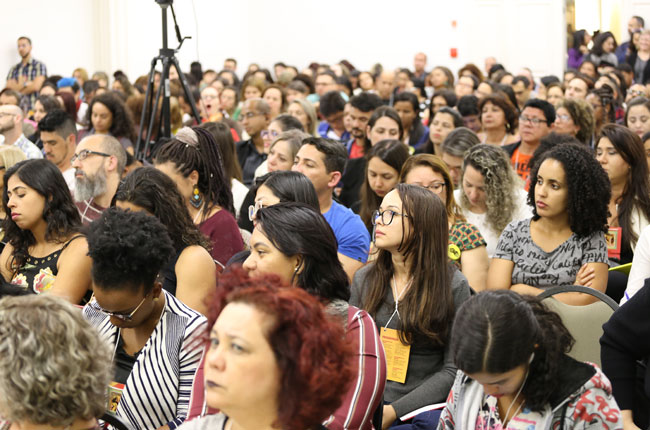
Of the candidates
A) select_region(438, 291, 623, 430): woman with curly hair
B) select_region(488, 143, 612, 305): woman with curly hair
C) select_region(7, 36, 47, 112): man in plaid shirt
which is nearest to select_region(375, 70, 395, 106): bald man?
select_region(7, 36, 47, 112): man in plaid shirt

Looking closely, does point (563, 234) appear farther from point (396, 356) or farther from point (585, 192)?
point (396, 356)

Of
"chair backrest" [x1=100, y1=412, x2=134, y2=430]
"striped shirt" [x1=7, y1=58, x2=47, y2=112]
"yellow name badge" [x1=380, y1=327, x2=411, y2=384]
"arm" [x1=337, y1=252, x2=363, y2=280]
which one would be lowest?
"yellow name badge" [x1=380, y1=327, x2=411, y2=384]

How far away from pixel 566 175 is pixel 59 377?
2404 millimetres

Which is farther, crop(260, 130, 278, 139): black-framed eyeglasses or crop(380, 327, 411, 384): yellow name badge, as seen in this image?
crop(260, 130, 278, 139): black-framed eyeglasses

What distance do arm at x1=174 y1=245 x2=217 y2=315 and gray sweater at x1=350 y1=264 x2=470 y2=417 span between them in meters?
0.63

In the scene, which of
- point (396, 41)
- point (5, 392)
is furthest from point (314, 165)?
point (396, 41)

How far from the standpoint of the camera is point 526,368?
2008 millimetres

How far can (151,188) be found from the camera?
318 centimetres

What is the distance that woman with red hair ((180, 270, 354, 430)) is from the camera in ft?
5.49

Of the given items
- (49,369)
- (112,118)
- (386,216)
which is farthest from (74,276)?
(112,118)

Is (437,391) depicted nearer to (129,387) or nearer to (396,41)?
(129,387)

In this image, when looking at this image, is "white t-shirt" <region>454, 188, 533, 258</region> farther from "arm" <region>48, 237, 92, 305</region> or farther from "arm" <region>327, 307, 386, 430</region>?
Result: "arm" <region>48, 237, 92, 305</region>

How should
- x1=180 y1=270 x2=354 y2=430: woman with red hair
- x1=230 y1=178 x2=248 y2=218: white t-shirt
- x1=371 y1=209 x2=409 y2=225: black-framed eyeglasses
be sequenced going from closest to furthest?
x1=180 y1=270 x2=354 y2=430: woman with red hair
x1=371 y1=209 x2=409 y2=225: black-framed eyeglasses
x1=230 y1=178 x2=248 y2=218: white t-shirt

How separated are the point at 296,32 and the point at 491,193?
1368cm
